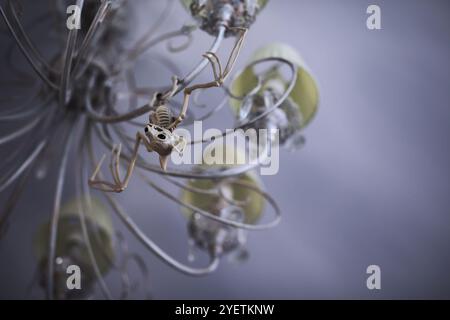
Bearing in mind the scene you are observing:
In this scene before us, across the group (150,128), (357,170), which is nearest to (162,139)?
(150,128)

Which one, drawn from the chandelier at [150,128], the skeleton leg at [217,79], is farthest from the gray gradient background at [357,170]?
the skeleton leg at [217,79]

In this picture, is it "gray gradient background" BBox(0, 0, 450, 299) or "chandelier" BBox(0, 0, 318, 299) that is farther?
"gray gradient background" BBox(0, 0, 450, 299)

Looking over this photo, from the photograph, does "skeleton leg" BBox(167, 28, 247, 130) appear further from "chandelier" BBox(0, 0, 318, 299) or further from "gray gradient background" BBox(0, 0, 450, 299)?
"gray gradient background" BBox(0, 0, 450, 299)

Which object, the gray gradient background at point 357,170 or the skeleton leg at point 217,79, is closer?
the skeleton leg at point 217,79

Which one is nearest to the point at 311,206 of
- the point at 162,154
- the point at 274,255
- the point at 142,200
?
the point at 274,255

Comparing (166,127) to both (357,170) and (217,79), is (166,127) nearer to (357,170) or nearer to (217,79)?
(217,79)

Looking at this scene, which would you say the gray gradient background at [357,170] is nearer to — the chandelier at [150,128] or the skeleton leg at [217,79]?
the chandelier at [150,128]

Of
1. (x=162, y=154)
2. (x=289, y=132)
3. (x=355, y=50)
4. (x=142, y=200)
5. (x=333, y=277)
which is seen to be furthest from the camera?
(x=142, y=200)

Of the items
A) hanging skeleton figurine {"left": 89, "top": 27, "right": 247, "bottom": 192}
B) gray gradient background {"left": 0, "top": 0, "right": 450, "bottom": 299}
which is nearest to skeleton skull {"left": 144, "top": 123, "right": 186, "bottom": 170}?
hanging skeleton figurine {"left": 89, "top": 27, "right": 247, "bottom": 192}
